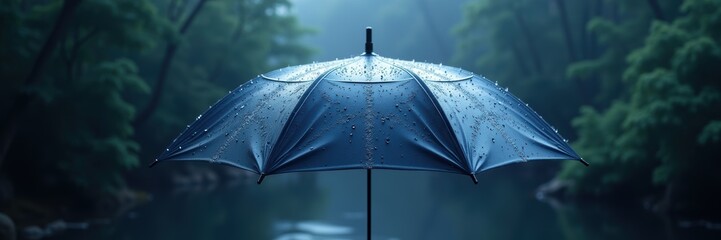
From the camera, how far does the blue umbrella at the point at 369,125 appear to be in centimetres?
326

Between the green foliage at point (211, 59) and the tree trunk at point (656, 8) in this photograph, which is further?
the green foliage at point (211, 59)

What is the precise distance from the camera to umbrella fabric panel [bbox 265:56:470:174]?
3238mm

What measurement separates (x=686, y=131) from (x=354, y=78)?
390 inches

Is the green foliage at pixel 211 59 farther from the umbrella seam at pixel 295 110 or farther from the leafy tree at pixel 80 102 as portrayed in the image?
the umbrella seam at pixel 295 110

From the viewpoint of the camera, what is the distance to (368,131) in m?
3.31

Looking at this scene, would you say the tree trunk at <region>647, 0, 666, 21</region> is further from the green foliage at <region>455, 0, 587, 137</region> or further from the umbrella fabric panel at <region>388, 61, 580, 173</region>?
the umbrella fabric panel at <region>388, 61, 580, 173</region>

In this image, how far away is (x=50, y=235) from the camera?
10.5m

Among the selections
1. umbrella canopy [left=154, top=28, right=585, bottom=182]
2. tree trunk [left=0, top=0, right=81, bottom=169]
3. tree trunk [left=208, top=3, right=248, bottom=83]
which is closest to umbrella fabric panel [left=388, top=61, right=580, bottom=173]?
umbrella canopy [left=154, top=28, right=585, bottom=182]

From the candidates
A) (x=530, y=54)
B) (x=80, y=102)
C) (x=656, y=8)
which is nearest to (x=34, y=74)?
(x=80, y=102)

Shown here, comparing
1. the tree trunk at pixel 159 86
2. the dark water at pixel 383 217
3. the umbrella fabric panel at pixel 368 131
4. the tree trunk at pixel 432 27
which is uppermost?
the tree trunk at pixel 432 27

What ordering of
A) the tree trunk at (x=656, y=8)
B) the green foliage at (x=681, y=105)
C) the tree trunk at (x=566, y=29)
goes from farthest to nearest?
the tree trunk at (x=566, y=29)
the tree trunk at (x=656, y=8)
the green foliage at (x=681, y=105)

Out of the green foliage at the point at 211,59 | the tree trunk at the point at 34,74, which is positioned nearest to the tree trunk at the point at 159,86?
the green foliage at the point at 211,59

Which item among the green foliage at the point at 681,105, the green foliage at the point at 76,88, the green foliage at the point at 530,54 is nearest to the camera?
the green foliage at the point at 681,105

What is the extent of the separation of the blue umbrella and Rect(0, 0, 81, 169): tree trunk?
27.4ft
